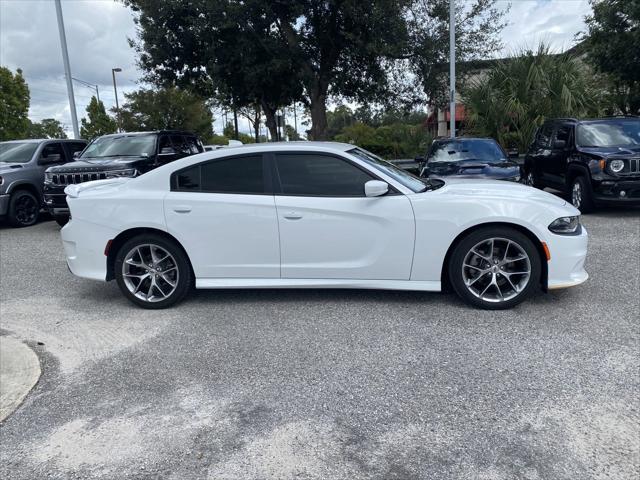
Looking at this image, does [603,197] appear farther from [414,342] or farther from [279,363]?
[279,363]

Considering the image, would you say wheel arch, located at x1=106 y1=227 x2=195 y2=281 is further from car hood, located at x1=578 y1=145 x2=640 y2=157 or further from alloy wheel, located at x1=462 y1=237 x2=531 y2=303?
car hood, located at x1=578 y1=145 x2=640 y2=157

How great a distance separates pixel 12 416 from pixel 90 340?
1.19 meters

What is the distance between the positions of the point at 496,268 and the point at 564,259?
57cm

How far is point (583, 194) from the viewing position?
9086 mm

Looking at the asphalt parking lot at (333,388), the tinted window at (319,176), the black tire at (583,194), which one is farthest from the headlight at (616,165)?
the tinted window at (319,176)

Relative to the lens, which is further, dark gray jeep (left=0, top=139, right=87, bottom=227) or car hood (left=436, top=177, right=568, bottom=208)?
dark gray jeep (left=0, top=139, right=87, bottom=227)

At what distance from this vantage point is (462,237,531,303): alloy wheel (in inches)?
176

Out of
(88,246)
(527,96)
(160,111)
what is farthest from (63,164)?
(160,111)

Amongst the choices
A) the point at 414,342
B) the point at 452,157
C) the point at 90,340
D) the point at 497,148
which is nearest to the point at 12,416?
the point at 90,340

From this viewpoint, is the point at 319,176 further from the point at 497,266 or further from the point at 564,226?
the point at 564,226

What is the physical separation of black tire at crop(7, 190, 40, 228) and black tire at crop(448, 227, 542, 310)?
370 inches

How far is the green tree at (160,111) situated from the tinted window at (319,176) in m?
35.6

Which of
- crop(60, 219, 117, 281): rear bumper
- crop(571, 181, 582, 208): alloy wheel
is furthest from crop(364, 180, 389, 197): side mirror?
crop(571, 181, 582, 208): alloy wheel

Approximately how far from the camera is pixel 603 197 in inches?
341
